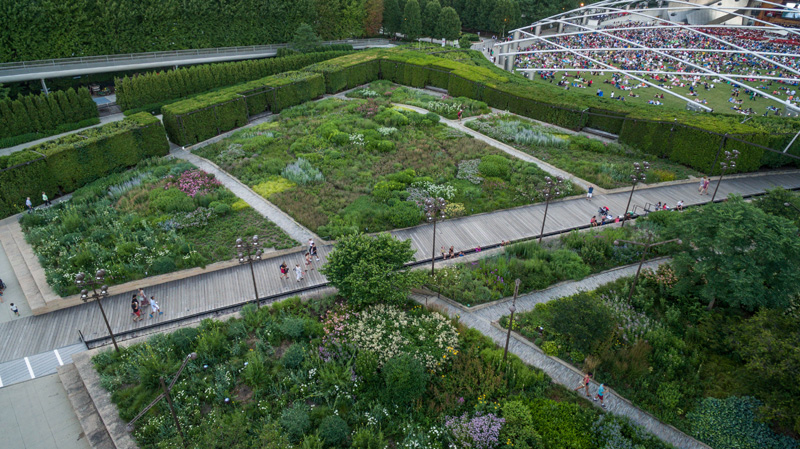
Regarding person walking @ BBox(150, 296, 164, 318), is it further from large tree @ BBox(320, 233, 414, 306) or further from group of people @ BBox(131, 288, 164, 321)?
large tree @ BBox(320, 233, 414, 306)

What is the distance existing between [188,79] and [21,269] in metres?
26.4

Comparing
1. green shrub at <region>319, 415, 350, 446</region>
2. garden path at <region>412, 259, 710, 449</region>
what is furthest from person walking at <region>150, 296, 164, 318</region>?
garden path at <region>412, 259, 710, 449</region>

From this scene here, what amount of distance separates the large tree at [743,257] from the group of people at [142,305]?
21.5m

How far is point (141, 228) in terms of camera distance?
2320 centimetres

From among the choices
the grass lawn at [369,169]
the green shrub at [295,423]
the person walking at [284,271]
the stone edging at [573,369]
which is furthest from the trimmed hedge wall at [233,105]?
the stone edging at [573,369]

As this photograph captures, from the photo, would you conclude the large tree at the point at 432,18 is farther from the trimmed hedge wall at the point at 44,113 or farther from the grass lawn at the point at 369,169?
the trimmed hedge wall at the point at 44,113

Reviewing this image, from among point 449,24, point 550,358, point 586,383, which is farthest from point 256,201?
point 449,24

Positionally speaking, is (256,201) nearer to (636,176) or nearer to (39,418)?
(39,418)

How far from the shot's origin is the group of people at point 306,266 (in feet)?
66.9

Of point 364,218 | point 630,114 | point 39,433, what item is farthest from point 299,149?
point 630,114

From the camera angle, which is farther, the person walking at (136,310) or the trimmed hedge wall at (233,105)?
the trimmed hedge wall at (233,105)

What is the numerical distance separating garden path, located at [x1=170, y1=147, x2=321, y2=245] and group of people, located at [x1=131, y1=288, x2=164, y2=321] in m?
6.98

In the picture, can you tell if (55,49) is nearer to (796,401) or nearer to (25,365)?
(25,365)

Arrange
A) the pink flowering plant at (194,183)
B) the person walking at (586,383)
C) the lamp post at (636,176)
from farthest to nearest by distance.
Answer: the pink flowering plant at (194,183) < the lamp post at (636,176) < the person walking at (586,383)
